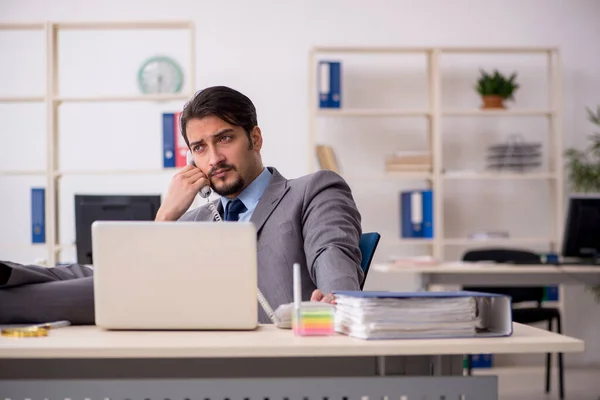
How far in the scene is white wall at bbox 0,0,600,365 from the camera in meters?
6.19

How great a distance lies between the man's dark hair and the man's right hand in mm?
115

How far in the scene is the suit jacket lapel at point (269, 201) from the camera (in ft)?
7.72

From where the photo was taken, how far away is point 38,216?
5.11m

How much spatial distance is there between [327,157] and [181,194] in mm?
3466

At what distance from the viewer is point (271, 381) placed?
1.40 m

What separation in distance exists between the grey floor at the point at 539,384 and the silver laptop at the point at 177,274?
357 cm

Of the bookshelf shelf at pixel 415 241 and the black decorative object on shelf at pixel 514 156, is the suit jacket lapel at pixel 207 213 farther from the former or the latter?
the black decorative object on shelf at pixel 514 156

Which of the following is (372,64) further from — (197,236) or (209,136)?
(197,236)

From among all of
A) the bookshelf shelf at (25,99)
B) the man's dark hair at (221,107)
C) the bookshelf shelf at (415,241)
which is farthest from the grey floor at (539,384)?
the bookshelf shelf at (25,99)

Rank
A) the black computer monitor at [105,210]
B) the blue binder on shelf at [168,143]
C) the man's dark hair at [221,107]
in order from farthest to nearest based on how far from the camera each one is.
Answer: the blue binder on shelf at [168,143] < the black computer monitor at [105,210] < the man's dark hair at [221,107]

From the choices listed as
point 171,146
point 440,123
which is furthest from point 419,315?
point 440,123

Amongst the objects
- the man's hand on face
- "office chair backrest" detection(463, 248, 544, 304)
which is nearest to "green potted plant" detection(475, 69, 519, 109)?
"office chair backrest" detection(463, 248, 544, 304)

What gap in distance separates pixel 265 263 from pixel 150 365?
0.84 metres

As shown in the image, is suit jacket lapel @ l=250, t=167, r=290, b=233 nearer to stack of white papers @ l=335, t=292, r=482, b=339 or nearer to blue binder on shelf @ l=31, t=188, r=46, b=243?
stack of white papers @ l=335, t=292, r=482, b=339
